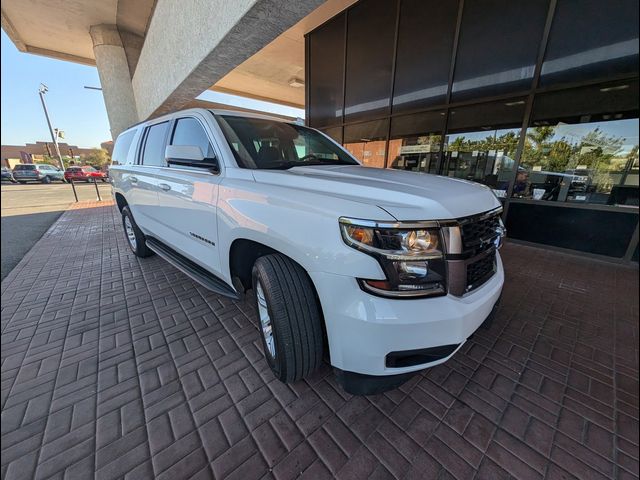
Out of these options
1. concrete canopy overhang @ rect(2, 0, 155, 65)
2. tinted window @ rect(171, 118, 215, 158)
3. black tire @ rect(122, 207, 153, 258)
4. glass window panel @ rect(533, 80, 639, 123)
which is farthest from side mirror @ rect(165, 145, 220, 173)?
concrete canopy overhang @ rect(2, 0, 155, 65)

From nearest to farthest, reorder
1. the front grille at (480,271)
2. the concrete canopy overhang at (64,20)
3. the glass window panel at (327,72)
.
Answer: the front grille at (480,271) → the glass window panel at (327,72) → the concrete canopy overhang at (64,20)

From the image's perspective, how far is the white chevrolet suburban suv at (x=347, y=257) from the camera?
56.6 inches

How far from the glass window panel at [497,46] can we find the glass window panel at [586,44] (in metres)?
0.24

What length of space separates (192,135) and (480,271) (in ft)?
9.08

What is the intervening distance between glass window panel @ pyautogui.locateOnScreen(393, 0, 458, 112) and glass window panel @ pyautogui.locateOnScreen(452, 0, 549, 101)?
0.91 feet

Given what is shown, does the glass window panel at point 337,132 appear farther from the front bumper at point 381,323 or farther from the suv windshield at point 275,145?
the front bumper at point 381,323

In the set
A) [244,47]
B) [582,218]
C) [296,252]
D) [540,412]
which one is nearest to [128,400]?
[296,252]

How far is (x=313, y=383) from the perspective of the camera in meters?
2.06

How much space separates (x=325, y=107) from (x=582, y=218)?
694cm

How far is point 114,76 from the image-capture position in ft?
36.6

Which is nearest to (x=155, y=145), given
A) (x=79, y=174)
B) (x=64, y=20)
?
(x=64, y=20)

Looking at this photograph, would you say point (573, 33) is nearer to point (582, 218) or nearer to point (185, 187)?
point (582, 218)

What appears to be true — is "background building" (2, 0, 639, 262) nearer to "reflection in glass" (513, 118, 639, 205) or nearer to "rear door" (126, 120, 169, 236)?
"reflection in glass" (513, 118, 639, 205)

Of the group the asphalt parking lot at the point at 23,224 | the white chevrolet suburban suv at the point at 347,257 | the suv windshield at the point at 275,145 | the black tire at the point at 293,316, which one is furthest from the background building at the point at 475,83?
the asphalt parking lot at the point at 23,224
